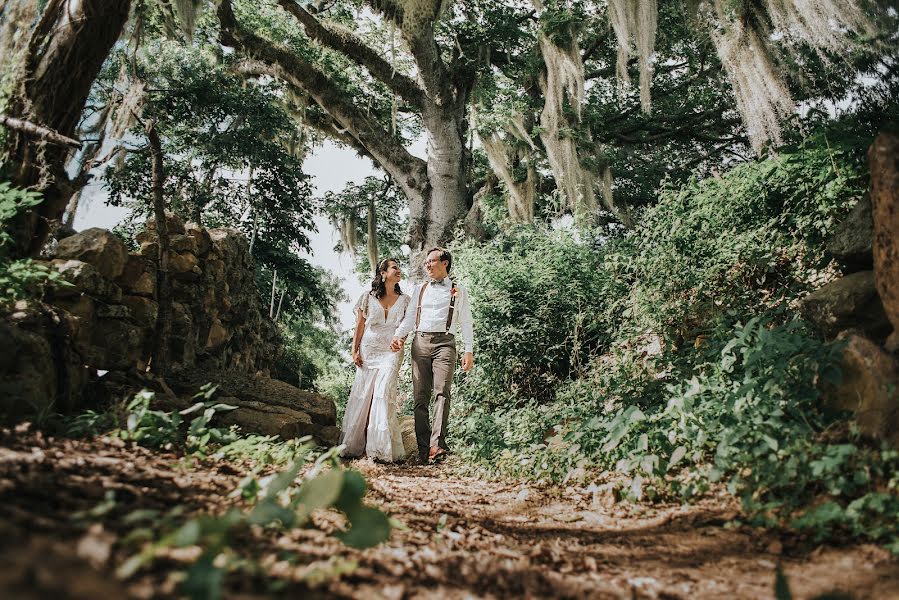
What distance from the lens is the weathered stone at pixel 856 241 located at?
353cm

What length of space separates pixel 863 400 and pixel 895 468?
1.25 ft

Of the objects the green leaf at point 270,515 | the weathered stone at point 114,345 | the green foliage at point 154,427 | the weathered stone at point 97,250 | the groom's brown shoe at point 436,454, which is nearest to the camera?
the green leaf at point 270,515

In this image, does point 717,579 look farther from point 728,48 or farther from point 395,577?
point 728,48

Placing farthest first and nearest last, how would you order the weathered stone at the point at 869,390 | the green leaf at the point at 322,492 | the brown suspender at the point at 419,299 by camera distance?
the brown suspender at the point at 419,299 → the weathered stone at the point at 869,390 → the green leaf at the point at 322,492

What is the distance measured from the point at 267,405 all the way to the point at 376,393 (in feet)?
3.54

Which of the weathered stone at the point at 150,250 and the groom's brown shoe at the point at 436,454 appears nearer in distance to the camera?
the groom's brown shoe at the point at 436,454

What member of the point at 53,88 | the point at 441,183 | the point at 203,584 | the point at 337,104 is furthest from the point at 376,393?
the point at 337,104

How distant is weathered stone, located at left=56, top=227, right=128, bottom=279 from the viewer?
16.1 ft

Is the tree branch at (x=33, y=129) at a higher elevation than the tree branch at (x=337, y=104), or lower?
lower

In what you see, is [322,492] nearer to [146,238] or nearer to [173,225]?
[146,238]

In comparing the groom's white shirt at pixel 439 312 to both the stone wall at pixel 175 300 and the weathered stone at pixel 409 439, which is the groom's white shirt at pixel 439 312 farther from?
the stone wall at pixel 175 300

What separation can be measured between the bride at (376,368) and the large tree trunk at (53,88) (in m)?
2.69

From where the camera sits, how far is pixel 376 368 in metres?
5.62

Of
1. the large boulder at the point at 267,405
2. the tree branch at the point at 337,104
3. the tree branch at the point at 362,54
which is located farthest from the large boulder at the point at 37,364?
the tree branch at the point at 362,54
